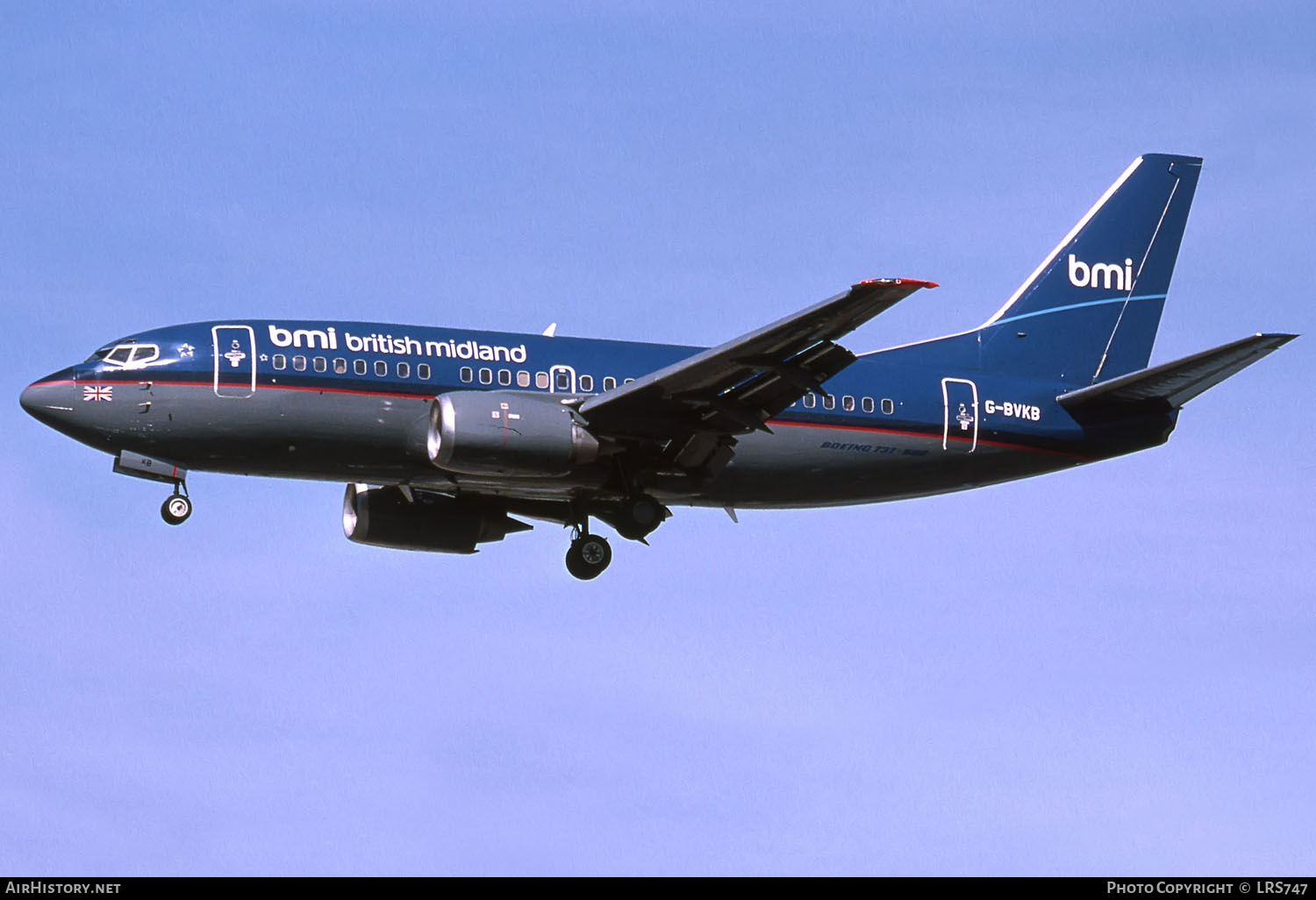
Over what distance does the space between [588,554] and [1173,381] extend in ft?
42.5

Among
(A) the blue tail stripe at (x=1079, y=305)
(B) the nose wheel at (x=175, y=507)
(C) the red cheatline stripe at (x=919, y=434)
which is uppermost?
(A) the blue tail stripe at (x=1079, y=305)

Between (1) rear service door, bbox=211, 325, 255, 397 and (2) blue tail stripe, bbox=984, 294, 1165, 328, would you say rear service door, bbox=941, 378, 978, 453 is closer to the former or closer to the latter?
(2) blue tail stripe, bbox=984, 294, 1165, 328

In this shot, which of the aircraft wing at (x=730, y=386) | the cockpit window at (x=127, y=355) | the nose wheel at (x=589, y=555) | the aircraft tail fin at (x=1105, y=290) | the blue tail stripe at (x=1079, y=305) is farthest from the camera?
the blue tail stripe at (x=1079, y=305)

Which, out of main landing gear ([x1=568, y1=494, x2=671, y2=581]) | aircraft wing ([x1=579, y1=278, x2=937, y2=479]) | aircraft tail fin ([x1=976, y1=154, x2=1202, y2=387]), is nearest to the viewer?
aircraft wing ([x1=579, y1=278, x2=937, y2=479])

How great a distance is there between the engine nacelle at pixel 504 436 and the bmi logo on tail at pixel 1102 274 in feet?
46.8

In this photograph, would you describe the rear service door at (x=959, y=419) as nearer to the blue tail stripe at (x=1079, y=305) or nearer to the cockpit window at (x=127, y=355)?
the blue tail stripe at (x=1079, y=305)

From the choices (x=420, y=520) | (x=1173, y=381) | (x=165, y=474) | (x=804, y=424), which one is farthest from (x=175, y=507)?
(x=1173, y=381)

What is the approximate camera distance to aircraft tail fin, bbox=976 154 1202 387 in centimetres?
4538

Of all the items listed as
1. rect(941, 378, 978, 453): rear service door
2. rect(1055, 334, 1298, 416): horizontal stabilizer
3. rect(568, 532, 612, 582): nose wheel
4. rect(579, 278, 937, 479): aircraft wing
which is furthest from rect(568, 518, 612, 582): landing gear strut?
rect(1055, 334, 1298, 416): horizontal stabilizer

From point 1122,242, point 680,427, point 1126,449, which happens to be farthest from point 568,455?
point 1122,242

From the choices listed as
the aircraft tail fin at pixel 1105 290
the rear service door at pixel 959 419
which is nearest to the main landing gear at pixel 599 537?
the rear service door at pixel 959 419

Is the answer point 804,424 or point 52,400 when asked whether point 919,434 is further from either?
point 52,400

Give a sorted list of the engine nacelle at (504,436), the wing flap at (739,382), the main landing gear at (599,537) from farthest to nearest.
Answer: the main landing gear at (599,537)
the engine nacelle at (504,436)
the wing flap at (739,382)

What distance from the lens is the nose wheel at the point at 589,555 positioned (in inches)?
1667
